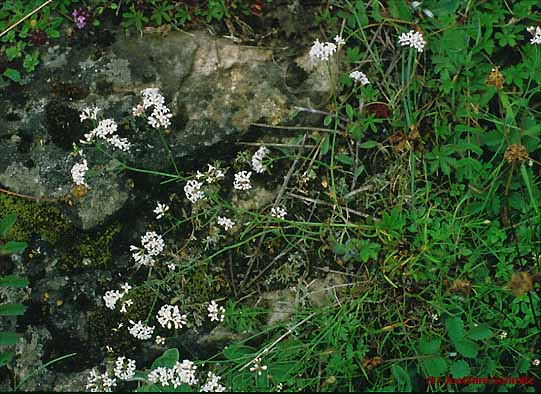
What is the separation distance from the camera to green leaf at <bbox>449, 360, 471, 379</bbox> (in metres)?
3.47

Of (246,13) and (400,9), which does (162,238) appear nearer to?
(246,13)

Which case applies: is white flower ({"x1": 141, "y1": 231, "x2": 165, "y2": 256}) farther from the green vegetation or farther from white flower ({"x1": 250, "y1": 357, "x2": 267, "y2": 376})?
white flower ({"x1": 250, "y1": 357, "x2": 267, "y2": 376})

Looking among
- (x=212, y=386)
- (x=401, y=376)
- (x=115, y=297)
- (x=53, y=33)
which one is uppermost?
(x=53, y=33)

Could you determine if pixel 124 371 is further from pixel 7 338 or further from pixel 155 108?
pixel 155 108

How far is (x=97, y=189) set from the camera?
147 inches

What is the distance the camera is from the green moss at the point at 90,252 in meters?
3.76

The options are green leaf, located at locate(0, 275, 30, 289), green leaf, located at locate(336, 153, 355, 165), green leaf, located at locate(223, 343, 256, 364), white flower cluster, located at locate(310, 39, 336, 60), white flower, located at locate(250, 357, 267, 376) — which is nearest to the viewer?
green leaf, located at locate(0, 275, 30, 289)

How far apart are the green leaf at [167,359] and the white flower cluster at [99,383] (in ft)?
0.82

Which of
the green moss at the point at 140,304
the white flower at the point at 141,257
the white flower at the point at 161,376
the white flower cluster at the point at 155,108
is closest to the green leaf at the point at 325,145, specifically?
the white flower cluster at the point at 155,108

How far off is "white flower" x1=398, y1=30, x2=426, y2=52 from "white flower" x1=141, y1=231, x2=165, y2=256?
1811mm

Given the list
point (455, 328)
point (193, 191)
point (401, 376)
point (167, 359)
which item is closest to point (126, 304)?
point (167, 359)

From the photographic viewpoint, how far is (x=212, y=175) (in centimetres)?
379

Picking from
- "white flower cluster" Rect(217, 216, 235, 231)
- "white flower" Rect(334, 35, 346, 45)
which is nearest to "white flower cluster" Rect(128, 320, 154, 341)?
"white flower cluster" Rect(217, 216, 235, 231)

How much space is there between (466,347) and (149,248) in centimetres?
183
